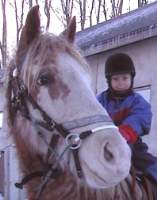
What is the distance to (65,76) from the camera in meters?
3.00

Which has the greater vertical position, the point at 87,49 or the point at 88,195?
A: the point at 87,49

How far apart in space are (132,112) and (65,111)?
0.83m

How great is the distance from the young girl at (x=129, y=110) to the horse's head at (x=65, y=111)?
1.98 ft

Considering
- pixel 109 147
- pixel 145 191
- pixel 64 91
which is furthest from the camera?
pixel 145 191

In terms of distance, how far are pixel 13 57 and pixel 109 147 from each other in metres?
1.10

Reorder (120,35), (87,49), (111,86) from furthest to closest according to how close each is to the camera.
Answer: (87,49) → (120,35) → (111,86)

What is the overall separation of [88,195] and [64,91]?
2.18 feet

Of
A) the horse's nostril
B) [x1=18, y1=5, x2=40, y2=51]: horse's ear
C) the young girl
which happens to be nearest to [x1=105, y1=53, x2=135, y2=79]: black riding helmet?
the young girl

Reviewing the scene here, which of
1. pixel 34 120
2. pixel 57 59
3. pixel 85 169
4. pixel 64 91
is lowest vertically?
pixel 85 169

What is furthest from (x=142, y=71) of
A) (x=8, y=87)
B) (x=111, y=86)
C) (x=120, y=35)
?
(x=8, y=87)

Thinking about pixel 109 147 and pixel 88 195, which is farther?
pixel 88 195

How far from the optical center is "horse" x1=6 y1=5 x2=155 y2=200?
108 inches

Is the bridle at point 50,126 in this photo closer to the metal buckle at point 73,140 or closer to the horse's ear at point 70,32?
the metal buckle at point 73,140

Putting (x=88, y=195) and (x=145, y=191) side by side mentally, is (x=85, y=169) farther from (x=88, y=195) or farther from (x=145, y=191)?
(x=145, y=191)
